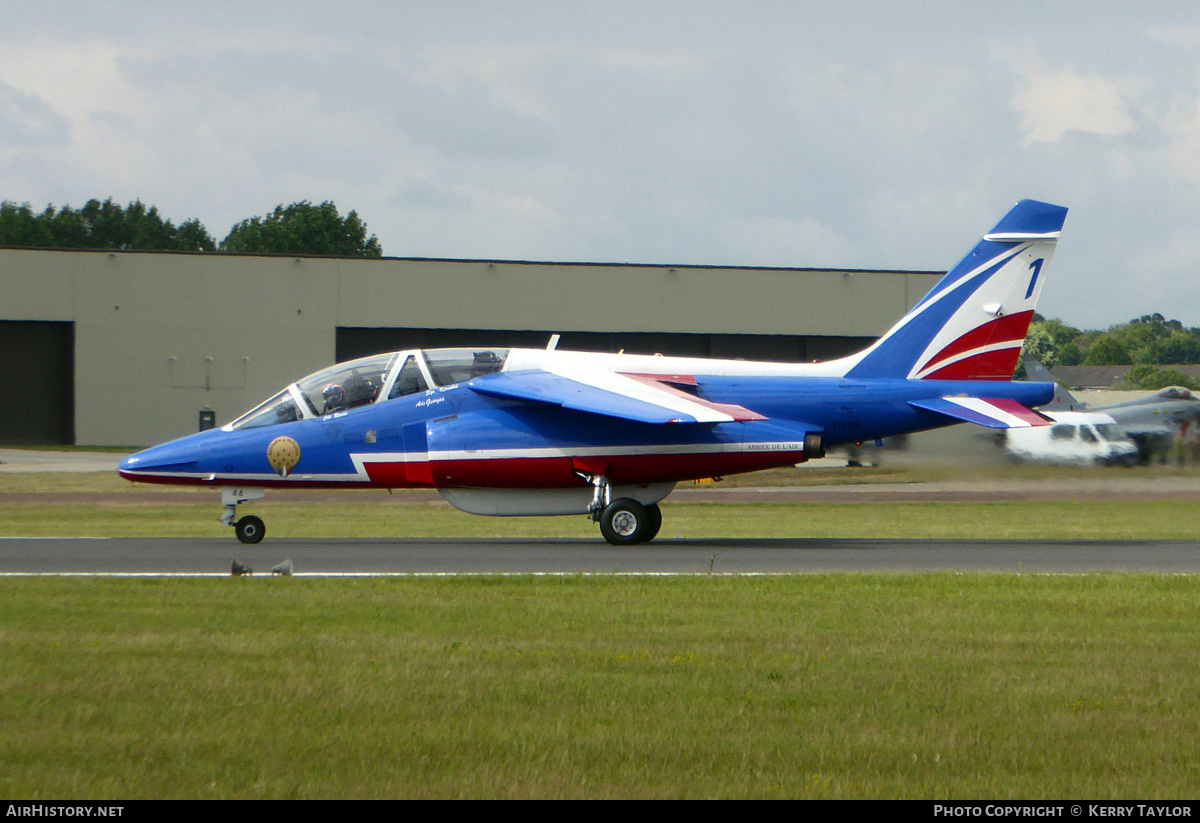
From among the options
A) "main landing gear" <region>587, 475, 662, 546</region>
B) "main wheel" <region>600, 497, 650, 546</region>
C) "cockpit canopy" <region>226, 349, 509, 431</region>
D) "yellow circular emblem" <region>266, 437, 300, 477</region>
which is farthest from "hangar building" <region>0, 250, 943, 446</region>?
"main wheel" <region>600, 497, 650, 546</region>

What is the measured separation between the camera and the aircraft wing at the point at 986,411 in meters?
17.9

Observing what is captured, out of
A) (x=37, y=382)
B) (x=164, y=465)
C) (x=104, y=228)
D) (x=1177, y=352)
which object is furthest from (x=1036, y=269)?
(x=1177, y=352)

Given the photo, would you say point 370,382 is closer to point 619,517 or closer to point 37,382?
point 619,517

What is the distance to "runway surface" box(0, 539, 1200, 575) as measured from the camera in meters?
14.6

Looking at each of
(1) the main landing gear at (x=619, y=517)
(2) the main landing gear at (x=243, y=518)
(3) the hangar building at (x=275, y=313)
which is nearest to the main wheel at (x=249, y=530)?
(2) the main landing gear at (x=243, y=518)

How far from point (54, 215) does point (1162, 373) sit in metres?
113

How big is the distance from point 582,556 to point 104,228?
138 m

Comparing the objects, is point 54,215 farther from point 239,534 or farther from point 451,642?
point 451,642

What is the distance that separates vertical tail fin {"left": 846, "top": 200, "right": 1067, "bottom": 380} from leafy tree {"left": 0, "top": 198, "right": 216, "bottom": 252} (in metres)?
130

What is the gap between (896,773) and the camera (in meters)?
6.00

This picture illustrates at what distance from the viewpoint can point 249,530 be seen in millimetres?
18047

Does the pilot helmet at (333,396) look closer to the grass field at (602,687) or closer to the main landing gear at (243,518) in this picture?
the main landing gear at (243,518)

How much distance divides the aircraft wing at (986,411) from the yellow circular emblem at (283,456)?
8943mm

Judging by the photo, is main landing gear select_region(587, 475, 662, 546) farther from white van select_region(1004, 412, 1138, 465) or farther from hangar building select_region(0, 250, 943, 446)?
hangar building select_region(0, 250, 943, 446)
